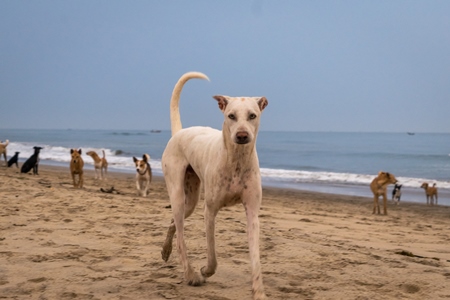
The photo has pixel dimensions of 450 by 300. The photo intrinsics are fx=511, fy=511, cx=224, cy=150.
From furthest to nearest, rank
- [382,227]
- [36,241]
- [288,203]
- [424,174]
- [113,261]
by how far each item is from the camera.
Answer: [424,174] < [288,203] < [382,227] < [36,241] < [113,261]

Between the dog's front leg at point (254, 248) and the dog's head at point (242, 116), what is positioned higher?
the dog's head at point (242, 116)

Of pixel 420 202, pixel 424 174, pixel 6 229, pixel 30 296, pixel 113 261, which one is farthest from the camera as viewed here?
pixel 424 174

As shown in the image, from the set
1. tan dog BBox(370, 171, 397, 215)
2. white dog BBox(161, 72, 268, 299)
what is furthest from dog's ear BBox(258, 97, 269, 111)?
tan dog BBox(370, 171, 397, 215)

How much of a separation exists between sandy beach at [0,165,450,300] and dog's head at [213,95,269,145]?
1.26m

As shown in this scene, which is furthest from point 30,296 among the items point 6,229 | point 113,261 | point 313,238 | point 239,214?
point 239,214

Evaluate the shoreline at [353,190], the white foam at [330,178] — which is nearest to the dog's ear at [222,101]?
the shoreline at [353,190]

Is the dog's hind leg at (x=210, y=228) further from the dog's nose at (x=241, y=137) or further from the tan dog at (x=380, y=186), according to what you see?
the tan dog at (x=380, y=186)

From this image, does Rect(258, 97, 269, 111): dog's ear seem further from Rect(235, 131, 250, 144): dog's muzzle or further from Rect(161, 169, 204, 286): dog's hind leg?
Rect(161, 169, 204, 286): dog's hind leg

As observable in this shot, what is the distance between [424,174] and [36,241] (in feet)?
74.4

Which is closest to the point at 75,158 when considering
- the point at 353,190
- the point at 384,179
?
the point at 384,179

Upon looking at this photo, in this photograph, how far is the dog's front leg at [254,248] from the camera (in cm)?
353

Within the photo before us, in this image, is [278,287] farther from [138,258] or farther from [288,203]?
[288,203]

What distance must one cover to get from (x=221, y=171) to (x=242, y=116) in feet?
1.55

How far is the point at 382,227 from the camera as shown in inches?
351
